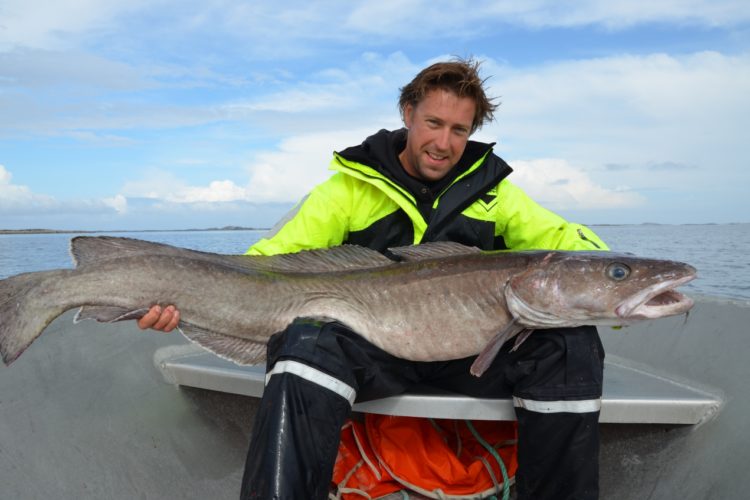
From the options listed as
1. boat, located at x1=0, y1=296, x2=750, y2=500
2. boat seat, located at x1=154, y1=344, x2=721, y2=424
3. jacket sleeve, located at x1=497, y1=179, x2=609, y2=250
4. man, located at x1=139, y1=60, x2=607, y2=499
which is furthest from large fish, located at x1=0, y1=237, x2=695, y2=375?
jacket sleeve, located at x1=497, y1=179, x2=609, y2=250

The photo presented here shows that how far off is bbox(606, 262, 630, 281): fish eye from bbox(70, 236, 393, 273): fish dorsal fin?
3.62ft

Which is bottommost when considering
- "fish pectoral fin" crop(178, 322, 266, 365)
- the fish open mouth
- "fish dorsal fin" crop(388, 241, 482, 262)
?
"fish pectoral fin" crop(178, 322, 266, 365)

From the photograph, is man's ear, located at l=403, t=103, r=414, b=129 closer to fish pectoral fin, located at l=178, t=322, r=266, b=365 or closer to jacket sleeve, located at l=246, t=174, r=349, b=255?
jacket sleeve, located at l=246, t=174, r=349, b=255

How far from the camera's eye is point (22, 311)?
2.91 meters

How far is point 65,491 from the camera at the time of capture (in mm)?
3047

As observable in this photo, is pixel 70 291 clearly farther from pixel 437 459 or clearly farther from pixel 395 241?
pixel 437 459

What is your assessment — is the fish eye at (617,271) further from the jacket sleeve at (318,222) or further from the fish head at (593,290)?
the jacket sleeve at (318,222)

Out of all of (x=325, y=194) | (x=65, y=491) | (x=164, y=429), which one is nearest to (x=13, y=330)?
(x=65, y=491)

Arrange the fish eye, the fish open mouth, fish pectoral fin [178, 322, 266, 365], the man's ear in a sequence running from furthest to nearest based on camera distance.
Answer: the man's ear
fish pectoral fin [178, 322, 266, 365]
the fish eye
the fish open mouth

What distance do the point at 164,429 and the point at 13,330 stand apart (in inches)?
46.4

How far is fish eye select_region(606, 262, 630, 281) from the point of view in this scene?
2797 millimetres

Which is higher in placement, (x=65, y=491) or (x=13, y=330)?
(x=13, y=330)

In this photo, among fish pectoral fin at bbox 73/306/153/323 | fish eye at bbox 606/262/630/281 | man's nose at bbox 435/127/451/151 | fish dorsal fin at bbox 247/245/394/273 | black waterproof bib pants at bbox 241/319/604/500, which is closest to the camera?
black waterproof bib pants at bbox 241/319/604/500

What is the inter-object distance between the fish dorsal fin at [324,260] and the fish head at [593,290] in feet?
2.56
